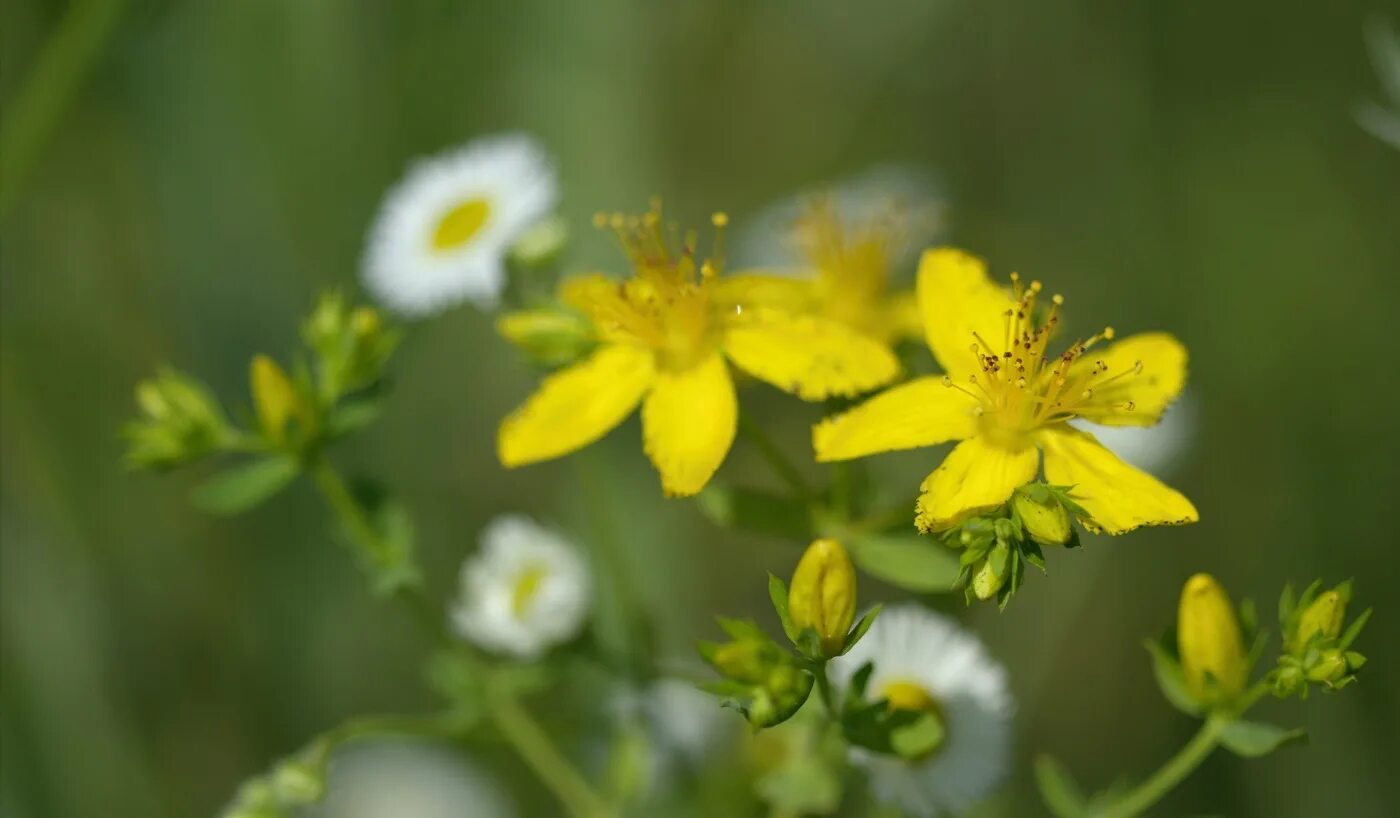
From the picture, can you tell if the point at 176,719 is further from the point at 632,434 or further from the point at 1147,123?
the point at 1147,123

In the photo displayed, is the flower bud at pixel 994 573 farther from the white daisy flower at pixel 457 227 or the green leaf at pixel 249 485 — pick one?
the white daisy flower at pixel 457 227

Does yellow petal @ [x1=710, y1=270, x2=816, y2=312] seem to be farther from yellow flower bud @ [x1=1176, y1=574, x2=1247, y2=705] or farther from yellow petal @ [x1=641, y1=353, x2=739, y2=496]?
yellow flower bud @ [x1=1176, y1=574, x2=1247, y2=705]

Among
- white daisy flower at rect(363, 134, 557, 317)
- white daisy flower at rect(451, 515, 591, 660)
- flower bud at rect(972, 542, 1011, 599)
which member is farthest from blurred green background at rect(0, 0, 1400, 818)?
flower bud at rect(972, 542, 1011, 599)

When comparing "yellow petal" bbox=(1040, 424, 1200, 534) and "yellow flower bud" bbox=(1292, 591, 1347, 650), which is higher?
"yellow petal" bbox=(1040, 424, 1200, 534)

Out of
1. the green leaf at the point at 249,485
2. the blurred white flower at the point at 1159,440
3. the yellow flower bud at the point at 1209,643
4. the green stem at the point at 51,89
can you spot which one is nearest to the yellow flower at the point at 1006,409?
the yellow flower bud at the point at 1209,643

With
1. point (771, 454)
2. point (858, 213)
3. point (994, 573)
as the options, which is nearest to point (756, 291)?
point (771, 454)

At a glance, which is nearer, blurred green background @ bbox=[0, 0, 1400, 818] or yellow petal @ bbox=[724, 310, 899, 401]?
yellow petal @ bbox=[724, 310, 899, 401]

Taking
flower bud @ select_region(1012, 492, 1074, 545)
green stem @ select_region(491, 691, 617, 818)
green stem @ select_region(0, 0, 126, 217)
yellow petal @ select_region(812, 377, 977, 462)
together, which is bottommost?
green stem @ select_region(491, 691, 617, 818)
